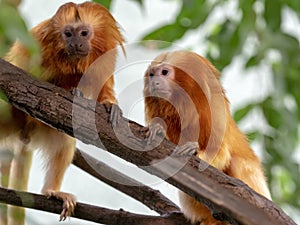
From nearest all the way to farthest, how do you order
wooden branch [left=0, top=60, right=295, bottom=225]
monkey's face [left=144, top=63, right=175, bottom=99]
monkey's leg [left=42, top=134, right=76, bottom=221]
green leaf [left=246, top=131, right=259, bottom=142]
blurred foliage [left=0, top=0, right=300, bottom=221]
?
1. wooden branch [left=0, top=60, right=295, bottom=225]
2. monkey's face [left=144, top=63, right=175, bottom=99]
3. blurred foliage [left=0, top=0, right=300, bottom=221]
4. monkey's leg [left=42, top=134, right=76, bottom=221]
5. green leaf [left=246, top=131, right=259, bottom=142]

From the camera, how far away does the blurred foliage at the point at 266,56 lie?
235cm

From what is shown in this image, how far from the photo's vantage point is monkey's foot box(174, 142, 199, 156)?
1819 millimetres

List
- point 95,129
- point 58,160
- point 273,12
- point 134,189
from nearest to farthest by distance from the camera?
point 95,129 < point 273,12 < point 134,189 < point 58,160

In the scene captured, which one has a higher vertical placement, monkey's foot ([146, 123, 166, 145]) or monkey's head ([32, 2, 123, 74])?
monkey's head ([32, 2, 123, 74])

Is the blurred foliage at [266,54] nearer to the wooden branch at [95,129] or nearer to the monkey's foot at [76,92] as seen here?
the monkey's foot at [76,92]

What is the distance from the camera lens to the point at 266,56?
2574 mm

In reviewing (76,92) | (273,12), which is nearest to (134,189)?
(76,92)

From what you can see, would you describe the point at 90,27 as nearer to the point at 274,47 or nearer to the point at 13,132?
the point at 13,132

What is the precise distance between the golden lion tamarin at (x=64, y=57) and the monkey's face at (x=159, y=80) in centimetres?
21

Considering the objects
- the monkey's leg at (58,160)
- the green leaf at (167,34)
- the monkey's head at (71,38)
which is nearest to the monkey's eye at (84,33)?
the monkey's head at (71,38)

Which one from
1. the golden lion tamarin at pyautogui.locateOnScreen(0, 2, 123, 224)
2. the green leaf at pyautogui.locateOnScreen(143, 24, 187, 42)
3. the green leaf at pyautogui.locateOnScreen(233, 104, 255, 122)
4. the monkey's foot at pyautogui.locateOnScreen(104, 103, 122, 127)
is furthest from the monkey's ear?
the green leaf at pyautogui.locateOnScreen(233, 104, 255, 122)

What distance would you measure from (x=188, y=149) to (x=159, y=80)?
26 cm

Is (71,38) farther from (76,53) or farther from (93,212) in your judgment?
(93,212)

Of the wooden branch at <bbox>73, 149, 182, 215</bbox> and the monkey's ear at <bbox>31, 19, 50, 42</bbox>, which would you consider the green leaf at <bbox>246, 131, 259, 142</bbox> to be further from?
the monkey's ear at <bbox>31, 19, 50, 42</bbox>
